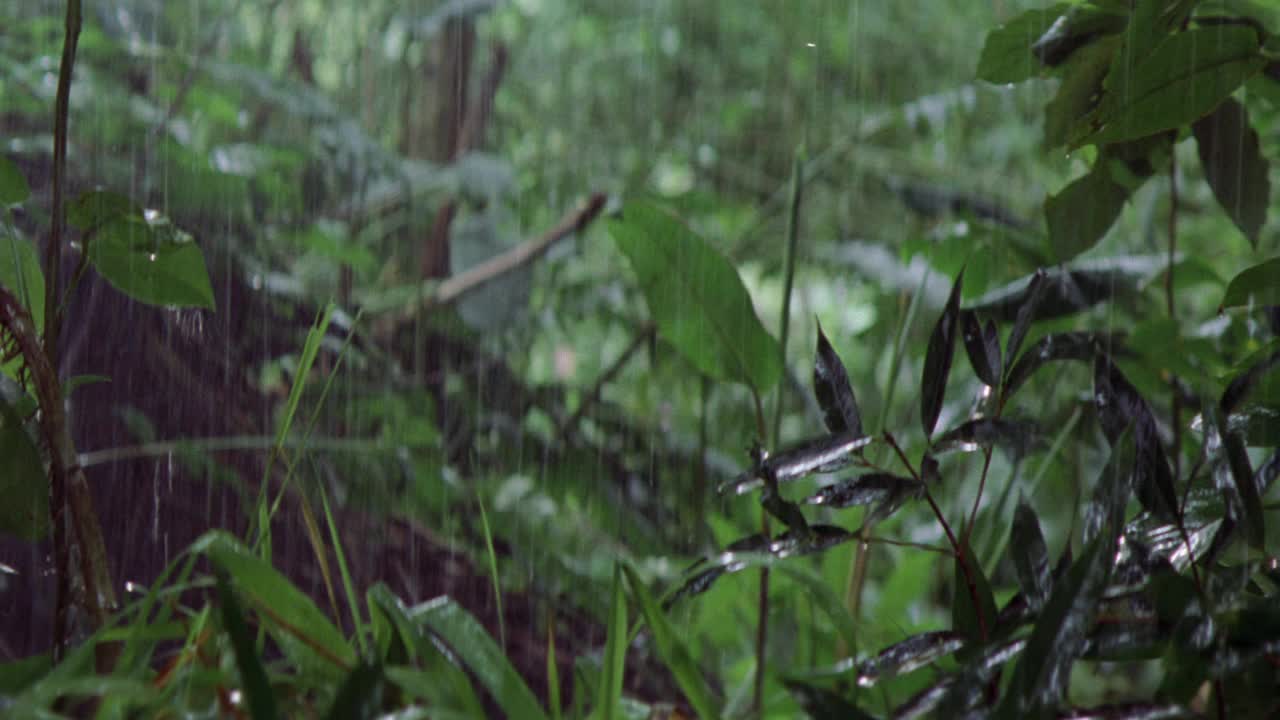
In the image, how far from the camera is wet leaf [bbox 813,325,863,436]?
0.36 metres

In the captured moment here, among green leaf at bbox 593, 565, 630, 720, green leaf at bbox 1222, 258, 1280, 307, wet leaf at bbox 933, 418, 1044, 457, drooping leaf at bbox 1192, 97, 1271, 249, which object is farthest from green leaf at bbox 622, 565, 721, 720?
drooping leaf at bbox 1192, 97, 1271, 249

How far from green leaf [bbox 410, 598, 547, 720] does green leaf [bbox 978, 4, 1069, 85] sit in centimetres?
35

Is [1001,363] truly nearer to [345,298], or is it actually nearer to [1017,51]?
[1017,51]

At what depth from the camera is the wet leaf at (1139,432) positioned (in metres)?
0.33

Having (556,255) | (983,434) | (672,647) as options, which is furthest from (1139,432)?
(556,255)

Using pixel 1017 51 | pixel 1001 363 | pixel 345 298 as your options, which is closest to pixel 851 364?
pixel 345 298

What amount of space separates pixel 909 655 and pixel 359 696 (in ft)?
0.57

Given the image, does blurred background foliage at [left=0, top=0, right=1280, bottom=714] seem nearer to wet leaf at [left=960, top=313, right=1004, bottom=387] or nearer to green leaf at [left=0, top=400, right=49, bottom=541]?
wet leaf at [left=960, top=313, right=1004, bottom=387]

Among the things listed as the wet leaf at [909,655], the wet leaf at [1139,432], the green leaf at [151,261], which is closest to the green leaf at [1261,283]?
the wet leaf at [1139,432]

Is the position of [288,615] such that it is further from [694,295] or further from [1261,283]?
[1261,283]

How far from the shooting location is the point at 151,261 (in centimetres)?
39

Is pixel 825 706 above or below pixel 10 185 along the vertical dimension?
below

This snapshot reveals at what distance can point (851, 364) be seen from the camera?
1.92 m

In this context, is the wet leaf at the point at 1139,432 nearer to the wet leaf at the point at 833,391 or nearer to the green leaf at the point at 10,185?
the wet leaf at the point at 833,391
